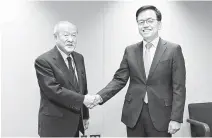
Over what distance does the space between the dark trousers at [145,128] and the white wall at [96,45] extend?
880 millimetres

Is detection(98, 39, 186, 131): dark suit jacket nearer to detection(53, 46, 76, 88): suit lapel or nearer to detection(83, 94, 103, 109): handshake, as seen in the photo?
detection(83, 94, 103, 109): handshake

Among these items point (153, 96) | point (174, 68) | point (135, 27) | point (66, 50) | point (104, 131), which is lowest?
point (104, 131)

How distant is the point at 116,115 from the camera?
301cm

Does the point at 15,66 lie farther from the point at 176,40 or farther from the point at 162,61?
the point at 176,40

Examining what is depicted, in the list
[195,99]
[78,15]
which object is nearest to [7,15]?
[78,15]

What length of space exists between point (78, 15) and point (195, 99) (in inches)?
66.7

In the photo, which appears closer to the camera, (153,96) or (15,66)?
(153,96)

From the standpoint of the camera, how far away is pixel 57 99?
2.18 m


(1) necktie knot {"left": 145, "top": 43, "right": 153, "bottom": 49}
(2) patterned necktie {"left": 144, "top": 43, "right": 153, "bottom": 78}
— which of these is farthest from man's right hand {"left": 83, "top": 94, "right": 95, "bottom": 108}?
(1) necktie knot {"left": 145, "top": 43, "right": 153, "bottom": 49}

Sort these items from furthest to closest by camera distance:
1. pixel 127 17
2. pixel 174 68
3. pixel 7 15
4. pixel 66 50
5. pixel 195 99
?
pixel 195 99 → pixel 127 17 → pixel 7 15 → pixel 66 50 → pixel 174 68

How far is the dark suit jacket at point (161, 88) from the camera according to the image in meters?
2.07

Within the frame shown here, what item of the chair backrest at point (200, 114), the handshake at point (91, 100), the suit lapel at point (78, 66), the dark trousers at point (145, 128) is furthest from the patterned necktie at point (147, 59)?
the chair backrest at point (200, 114)

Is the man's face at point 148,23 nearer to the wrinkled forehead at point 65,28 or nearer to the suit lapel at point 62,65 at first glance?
the wrinkled forehead at point 65,28

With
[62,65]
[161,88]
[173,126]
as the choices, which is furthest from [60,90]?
[173,126]
